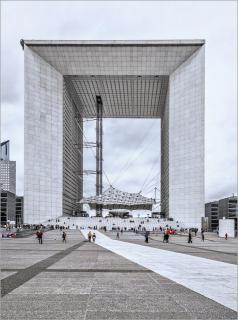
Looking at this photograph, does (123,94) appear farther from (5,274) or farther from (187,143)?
(5,274)

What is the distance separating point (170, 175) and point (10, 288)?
94291 millimetres

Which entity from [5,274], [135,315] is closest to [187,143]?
[5,274]

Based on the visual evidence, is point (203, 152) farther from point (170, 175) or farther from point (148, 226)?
point (148, 226)

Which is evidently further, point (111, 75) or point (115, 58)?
point (111, 75)

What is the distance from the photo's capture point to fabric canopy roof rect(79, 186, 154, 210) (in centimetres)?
12337

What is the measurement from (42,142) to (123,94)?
3608 centimetres

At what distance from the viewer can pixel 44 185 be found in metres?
100

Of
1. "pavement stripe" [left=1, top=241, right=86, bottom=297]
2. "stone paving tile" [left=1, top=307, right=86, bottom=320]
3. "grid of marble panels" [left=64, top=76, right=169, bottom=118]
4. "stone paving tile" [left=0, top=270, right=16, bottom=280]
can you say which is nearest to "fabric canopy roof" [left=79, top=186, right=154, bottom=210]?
"grid of marble panels" [left=64, top=76, right=169, bottom=118]

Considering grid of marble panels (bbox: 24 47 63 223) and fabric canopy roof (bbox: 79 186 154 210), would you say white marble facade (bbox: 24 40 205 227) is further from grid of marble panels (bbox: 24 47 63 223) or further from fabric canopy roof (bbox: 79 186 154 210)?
fabric canopy roof (bbox: 79 186 154 210)

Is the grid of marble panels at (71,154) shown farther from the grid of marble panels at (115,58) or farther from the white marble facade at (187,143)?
the white marble facade at (187,143)

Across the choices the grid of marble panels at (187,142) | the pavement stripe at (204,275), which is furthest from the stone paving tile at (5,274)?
the grid of marble panels at (187,142)

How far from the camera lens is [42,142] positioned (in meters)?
102

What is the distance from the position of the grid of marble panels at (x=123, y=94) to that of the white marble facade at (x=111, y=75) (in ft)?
16.8

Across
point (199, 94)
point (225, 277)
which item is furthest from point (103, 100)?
point (225, 277)
